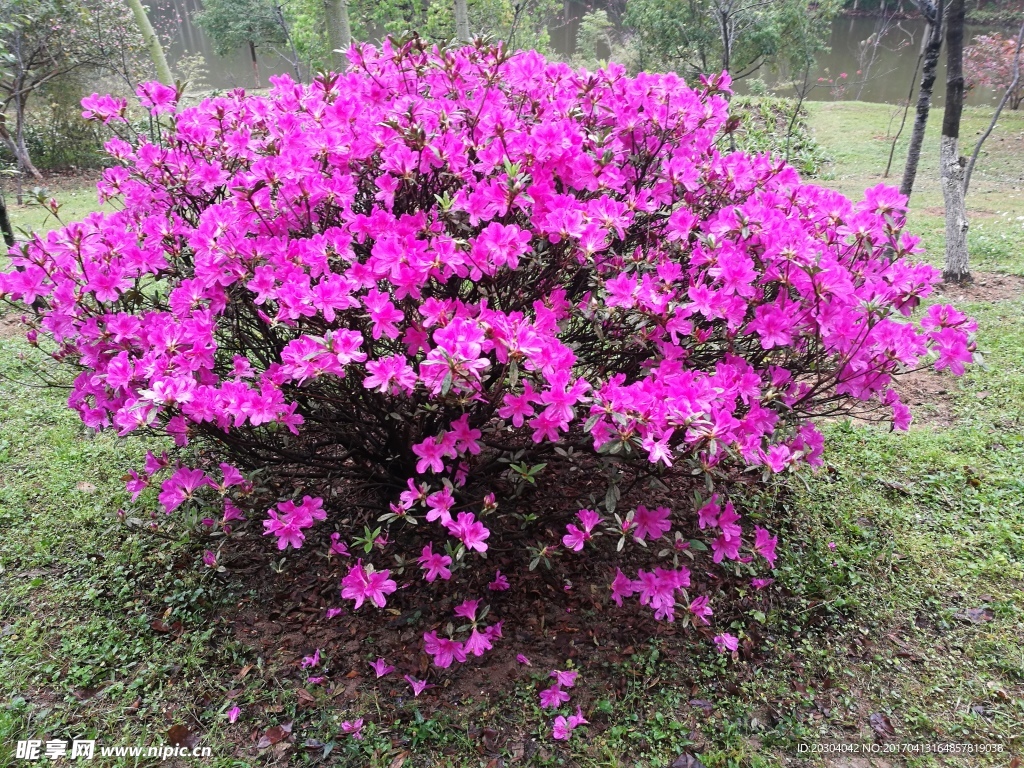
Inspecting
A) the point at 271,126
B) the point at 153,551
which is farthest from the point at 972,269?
the point at 153,551

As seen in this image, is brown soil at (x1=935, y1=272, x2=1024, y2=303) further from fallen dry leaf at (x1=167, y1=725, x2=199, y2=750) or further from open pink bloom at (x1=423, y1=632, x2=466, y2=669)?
fallen dry leaf at (x1=167, y1=725, x2=199, y2=750)

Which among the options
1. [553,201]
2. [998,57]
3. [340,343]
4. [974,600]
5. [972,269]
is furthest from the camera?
[998,57]

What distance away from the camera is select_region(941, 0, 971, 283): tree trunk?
→ 5.02 meters

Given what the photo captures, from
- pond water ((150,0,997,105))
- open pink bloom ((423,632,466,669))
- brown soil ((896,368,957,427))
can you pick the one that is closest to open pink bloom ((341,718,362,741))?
open pink bloom ((423,632,466,669))

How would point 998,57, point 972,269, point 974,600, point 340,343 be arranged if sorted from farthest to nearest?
point 998,57 < point 972,269 < point 974,600 < point 340,343

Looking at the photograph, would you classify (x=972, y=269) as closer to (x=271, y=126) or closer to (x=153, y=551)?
(x=271, y=126)

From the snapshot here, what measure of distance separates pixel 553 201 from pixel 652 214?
50cm

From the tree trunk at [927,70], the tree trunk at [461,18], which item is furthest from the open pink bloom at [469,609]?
the tree trunk at [461,18]

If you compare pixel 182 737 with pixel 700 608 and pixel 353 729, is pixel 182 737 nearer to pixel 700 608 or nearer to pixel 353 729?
pixel 353 729

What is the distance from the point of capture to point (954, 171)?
203 inches

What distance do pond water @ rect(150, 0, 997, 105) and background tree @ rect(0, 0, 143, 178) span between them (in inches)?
187

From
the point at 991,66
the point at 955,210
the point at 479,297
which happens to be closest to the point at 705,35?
the point at 991,66

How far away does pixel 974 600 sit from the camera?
243 centimetres

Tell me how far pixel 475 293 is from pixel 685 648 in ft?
4.72
